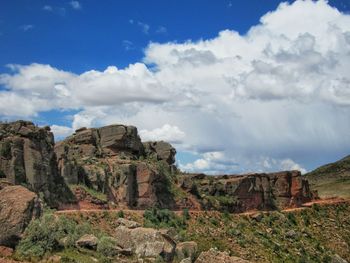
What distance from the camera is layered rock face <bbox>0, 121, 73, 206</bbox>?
51.8 metres

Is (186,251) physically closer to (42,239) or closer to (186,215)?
(42,239)

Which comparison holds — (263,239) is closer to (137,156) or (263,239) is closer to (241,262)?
(137,156)

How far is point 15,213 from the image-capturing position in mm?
25344

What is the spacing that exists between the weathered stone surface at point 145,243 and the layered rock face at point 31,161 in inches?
857

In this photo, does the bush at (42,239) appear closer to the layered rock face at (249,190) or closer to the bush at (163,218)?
the bush at (163,218)

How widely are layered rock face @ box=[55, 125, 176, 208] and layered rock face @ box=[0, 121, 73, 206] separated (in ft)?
13.9

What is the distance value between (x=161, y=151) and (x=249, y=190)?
15.7 metres

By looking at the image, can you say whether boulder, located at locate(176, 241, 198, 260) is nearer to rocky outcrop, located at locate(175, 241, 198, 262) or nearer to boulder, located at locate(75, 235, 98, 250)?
rocky outcrop, located at locate(175, 241, 198, 262)

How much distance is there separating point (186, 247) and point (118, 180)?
26899 mm

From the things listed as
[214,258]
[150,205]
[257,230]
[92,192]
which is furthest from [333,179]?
[214,258]

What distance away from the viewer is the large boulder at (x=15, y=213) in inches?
982

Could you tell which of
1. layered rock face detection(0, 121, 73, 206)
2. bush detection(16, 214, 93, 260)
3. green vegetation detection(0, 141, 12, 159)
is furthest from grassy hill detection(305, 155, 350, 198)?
bush detection(16, 214, 93, 260)

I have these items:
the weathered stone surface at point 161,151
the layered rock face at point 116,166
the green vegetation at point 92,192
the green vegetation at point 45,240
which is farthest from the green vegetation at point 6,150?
the weathered stone surface at point 161,151

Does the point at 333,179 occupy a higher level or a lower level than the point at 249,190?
higher
